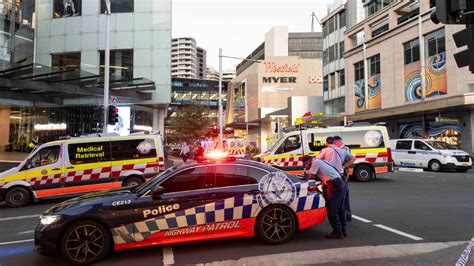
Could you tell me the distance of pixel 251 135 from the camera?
67.9 meters

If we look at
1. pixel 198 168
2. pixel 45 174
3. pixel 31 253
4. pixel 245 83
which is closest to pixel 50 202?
pixel 45 174

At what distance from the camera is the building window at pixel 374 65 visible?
35.4 metres

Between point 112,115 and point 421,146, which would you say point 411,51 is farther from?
point 112,115

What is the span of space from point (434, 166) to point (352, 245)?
638 inches

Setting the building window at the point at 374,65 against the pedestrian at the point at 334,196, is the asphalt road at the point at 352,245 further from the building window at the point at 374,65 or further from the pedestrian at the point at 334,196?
the building window at the point at 374,65

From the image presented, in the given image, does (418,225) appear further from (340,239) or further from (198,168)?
(198,168)

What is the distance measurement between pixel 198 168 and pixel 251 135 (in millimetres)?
61911

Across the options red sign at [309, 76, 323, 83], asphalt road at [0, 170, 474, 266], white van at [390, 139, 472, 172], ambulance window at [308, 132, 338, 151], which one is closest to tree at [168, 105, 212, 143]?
white van at [390, 139, 472, 172]

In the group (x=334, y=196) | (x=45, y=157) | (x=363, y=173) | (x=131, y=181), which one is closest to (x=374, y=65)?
(x=363, y=173)

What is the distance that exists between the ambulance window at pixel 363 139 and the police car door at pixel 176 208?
1031cm

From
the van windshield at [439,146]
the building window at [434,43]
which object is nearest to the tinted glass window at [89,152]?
the van windshield at [439,146]

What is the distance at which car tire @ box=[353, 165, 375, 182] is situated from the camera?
48.2 ft

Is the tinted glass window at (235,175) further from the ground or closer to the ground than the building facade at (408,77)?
closer to the ground

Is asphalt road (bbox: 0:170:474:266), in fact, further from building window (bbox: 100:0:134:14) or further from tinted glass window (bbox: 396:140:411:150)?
building window (bbox: 100:0:134:14)
